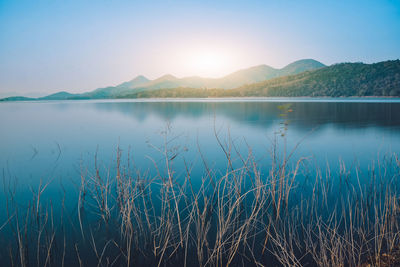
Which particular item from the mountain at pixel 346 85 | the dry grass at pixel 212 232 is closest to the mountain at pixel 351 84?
the mountain at pixel 346 85

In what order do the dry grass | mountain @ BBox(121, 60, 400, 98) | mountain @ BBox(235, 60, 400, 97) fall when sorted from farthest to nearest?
mountain @ BBox(121, 60, 400, 98), mountain @ BBox(235, 60, 400, 97), the dry grass

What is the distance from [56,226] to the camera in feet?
13.7

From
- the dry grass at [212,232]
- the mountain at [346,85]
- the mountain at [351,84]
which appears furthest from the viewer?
the mountain at [346,85]

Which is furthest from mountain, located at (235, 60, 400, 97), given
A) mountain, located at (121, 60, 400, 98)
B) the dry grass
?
the dry grass

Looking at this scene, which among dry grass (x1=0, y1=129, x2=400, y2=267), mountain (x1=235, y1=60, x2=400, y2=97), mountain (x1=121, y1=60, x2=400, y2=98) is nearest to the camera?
dry grass (x1=0, y1=129, x2=400, y2=267)

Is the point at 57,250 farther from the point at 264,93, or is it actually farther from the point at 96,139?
the point at 264,93

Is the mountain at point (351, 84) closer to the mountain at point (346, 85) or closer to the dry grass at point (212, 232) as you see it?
the mountain at point (346, 85)

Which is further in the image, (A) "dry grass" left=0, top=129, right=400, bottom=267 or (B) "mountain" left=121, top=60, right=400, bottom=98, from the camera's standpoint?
(B) "mountain" left=121, top=60, right=400, bottom=98

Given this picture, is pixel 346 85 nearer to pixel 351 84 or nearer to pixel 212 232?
pixel 351 84

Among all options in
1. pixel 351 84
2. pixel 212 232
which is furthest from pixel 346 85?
pixel 212 232

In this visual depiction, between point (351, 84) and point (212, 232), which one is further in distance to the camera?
point (351, 84)

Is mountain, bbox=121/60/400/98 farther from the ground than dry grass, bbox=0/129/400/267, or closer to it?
farther from the ground

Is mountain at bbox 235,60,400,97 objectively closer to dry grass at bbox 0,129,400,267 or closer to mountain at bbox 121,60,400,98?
mountain at bbox 121,60,400,98

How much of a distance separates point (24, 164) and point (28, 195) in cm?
359
